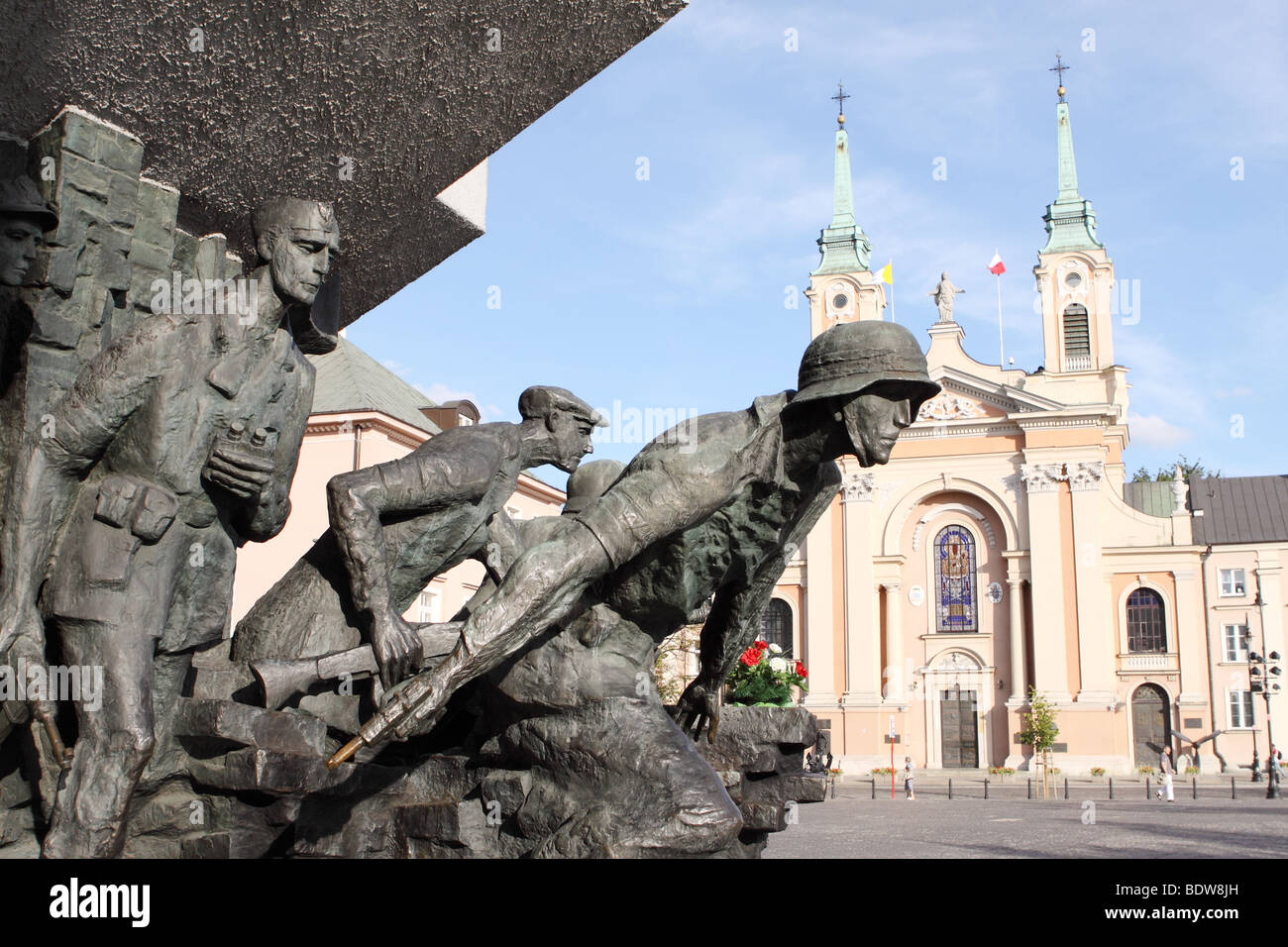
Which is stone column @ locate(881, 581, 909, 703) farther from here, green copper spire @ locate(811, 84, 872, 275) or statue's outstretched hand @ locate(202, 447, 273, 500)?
statue's outstretched hand @ locate(202, 447, 273, 500)

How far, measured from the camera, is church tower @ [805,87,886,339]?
54.3 meters

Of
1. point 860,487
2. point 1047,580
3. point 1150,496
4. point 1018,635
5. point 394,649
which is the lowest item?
point 394,649

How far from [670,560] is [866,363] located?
2.50ft

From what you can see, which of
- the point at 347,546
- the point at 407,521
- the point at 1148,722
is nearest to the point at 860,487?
the point at 1148,722

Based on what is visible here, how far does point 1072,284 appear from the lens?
52875 millimetres

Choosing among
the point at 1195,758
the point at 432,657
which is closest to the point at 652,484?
the point at 432,657

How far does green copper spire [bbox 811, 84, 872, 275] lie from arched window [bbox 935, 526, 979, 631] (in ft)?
43.3

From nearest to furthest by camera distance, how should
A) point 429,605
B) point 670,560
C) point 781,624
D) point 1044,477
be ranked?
point 670,560
point 429,605
point 1044,477
point 781,624

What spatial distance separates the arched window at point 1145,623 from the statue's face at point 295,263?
156 ft

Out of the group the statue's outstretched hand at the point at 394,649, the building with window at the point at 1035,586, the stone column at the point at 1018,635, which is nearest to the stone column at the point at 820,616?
the building with window at the point at 1035,586

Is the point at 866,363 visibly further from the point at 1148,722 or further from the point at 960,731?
the point at 1148,722

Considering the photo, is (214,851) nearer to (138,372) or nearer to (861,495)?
(138,372)

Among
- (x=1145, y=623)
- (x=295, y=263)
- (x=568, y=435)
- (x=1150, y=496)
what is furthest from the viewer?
(x=1150, y=496)

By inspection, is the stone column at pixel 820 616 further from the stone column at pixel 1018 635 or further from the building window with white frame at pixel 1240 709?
the building window with white frame at pixel 1240 709
